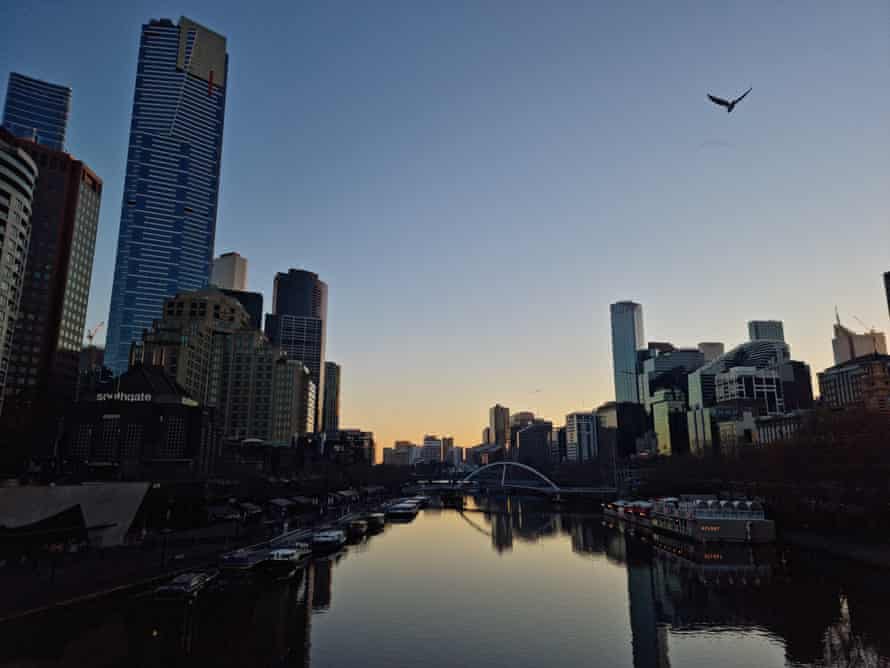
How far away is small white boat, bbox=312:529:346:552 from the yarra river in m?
3.11

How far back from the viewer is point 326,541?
89438 mm

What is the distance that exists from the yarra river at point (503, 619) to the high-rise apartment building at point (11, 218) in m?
69.4

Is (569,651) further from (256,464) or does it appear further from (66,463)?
(256,464)

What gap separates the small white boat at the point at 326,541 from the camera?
88.9 meters

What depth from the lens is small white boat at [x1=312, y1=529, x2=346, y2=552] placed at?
8888cm

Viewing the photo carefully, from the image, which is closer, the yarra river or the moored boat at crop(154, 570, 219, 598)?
the yarra river

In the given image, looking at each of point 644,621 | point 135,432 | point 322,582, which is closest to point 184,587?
point 322,582

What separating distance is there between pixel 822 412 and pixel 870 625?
96.1 meters

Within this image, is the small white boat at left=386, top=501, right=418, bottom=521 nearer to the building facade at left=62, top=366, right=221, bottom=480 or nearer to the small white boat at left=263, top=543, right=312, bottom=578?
the building facade at left=62, top=366, right=221, bottom=480

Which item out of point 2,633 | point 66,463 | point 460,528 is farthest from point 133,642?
point 460,528

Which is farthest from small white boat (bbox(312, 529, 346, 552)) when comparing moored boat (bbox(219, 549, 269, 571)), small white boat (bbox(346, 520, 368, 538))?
moored boat (bbox(219, 549, 269, 571))

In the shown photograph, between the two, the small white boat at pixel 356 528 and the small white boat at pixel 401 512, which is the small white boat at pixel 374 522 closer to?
the small white boat at pixel 356 528

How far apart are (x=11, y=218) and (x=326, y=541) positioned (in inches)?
2831

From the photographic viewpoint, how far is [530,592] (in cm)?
6756
